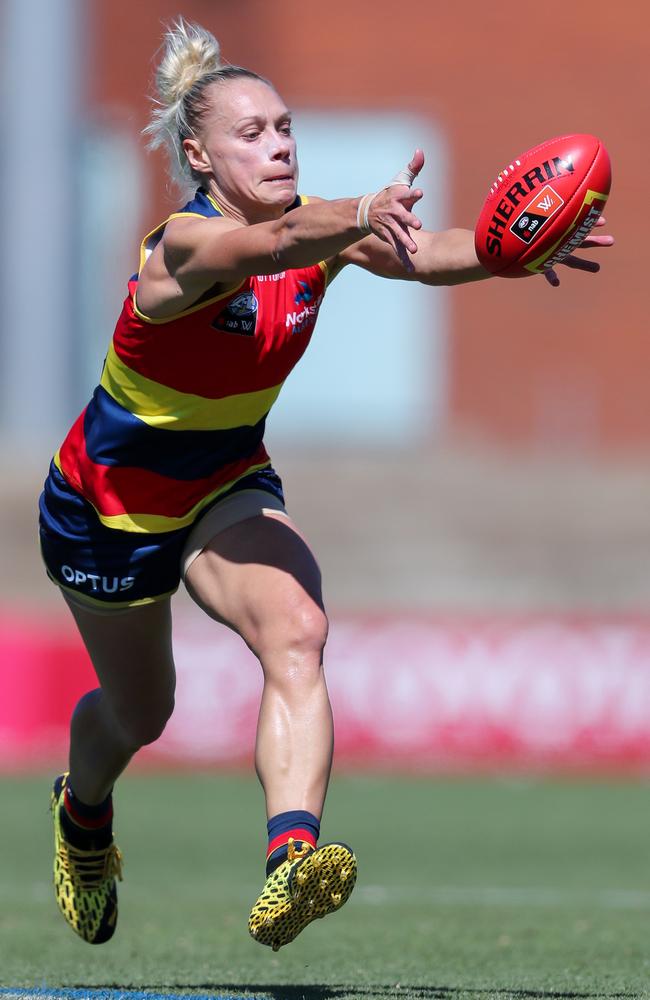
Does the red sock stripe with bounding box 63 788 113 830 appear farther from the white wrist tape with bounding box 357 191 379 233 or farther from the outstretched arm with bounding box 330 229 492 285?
the white wrist tape with bounding box 357 191 379 233

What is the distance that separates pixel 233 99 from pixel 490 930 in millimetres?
3082

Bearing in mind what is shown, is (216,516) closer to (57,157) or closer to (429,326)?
(57,157)

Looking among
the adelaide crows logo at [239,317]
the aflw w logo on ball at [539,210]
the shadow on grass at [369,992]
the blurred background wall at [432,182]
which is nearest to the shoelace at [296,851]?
the shadow on grass at [369,992]

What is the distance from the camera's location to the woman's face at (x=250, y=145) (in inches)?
175

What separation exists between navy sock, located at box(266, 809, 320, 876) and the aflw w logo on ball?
1.47 m

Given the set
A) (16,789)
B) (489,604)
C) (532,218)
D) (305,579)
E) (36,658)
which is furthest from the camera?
(489,604)

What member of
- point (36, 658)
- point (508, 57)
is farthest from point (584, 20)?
point (36, 658)

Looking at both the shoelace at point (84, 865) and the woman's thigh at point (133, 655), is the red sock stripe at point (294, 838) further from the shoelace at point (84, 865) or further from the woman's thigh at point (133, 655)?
the shoelace at point (84, 865)

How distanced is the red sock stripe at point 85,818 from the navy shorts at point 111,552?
748 millimetres

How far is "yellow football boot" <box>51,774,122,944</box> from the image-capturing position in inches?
203

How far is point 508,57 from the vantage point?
31.7 metres

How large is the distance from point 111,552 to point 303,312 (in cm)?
82

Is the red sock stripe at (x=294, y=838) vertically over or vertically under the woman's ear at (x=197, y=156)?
under

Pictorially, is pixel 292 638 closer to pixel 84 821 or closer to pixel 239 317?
pixel 239 317
